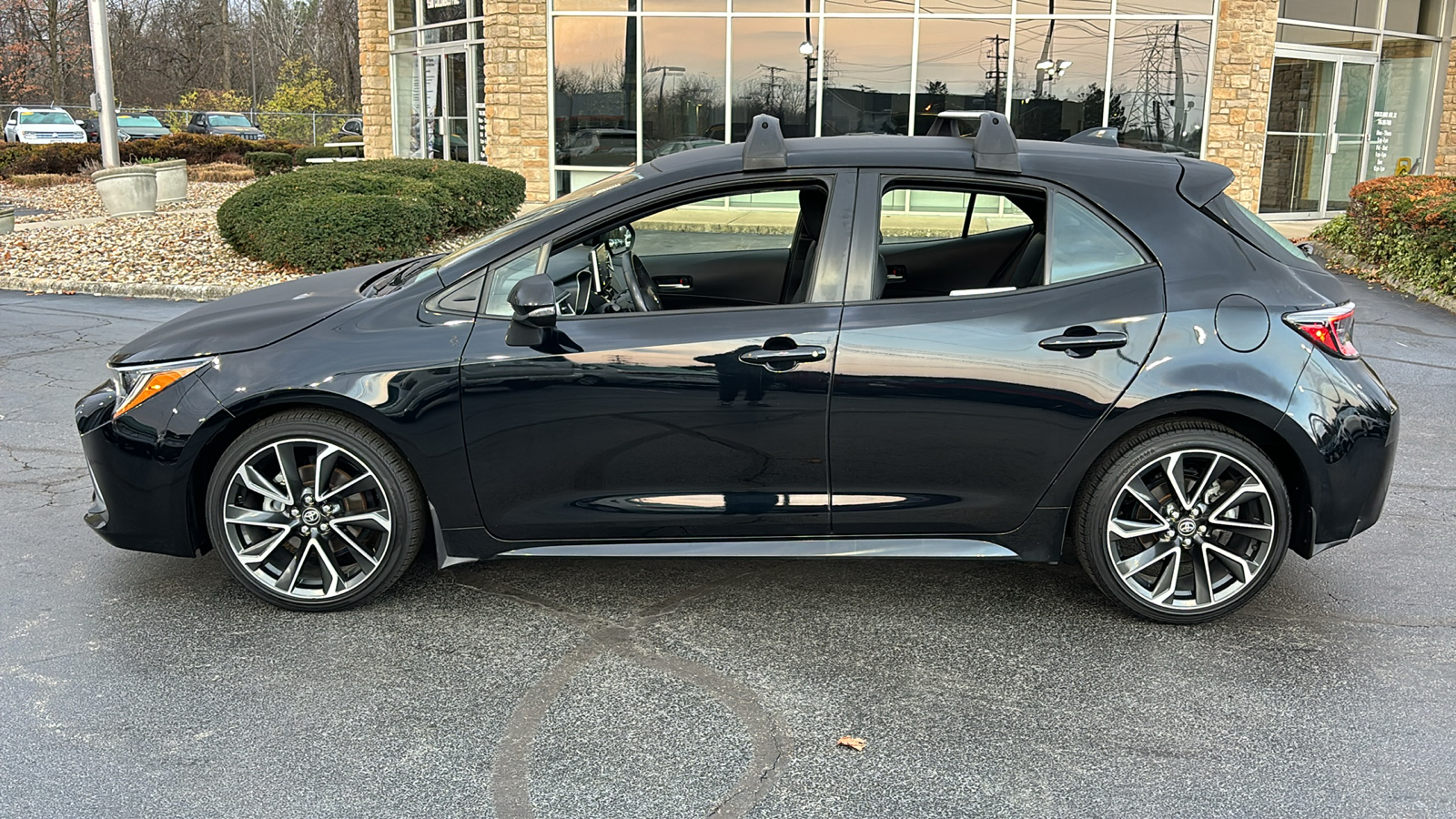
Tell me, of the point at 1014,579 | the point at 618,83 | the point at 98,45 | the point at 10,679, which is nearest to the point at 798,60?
the point at 618,83

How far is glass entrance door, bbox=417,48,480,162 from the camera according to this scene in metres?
21.3

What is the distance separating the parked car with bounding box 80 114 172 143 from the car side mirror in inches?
1557

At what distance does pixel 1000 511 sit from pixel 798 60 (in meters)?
15.3

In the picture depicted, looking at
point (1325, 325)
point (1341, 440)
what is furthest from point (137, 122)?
Answer: point (1341, 440)

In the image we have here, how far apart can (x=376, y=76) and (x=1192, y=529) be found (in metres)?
21.6

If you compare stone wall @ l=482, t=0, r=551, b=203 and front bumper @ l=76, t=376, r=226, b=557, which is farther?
stone wall @ l=482, t=0, r=551, b=203

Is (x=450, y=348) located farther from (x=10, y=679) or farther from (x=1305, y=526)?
(x=1305, y=526)

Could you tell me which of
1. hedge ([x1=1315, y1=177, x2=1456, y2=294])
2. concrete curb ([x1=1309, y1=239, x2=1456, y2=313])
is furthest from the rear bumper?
hedge ([x1=1315, y1=177, x2=1456, y2=294])

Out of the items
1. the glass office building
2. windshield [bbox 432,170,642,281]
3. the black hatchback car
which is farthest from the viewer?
the glass office building

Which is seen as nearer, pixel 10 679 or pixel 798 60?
pixel 10 679

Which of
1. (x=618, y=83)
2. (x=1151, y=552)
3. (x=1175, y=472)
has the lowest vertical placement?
(x=1151, y=552)

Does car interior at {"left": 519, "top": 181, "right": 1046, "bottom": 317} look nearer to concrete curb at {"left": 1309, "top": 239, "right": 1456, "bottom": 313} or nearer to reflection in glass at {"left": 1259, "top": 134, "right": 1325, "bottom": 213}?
concrete curb at {"left": 1309, "top": 239, "right": 1456, "bottom": 313}

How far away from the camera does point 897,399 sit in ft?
13.1

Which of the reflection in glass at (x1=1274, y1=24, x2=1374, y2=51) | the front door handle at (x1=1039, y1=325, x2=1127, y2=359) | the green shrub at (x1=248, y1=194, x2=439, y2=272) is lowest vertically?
the green shrub at (x1=248, y1=194, x2=439, y2=272)
